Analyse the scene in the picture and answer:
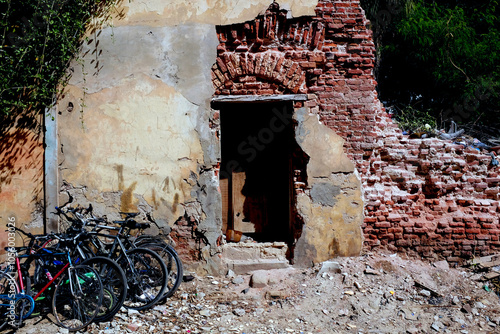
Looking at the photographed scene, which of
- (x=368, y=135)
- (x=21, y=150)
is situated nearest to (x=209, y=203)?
(x=368, y=135)

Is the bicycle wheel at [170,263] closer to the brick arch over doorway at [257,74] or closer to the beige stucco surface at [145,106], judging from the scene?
the beige stucco surface at [145,106]

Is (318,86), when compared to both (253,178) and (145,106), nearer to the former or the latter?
(253,178)

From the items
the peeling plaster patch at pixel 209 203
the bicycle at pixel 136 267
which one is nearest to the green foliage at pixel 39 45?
the bicycle at pixel 136 267

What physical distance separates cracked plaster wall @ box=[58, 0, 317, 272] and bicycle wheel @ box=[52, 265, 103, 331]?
1.27m

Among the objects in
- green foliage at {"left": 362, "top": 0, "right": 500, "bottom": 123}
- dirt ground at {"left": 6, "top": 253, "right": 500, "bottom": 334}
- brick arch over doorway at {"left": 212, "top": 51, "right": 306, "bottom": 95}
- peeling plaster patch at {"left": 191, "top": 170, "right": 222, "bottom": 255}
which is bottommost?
dirt ground at {"left": 6, "top": 253, "right": 500, "bottom": 334}

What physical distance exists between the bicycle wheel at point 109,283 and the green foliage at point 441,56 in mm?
8269

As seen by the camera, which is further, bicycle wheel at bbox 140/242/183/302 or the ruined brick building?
the ruined brick building

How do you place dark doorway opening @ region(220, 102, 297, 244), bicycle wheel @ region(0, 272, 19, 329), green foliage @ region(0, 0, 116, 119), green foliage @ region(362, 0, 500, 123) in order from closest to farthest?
bicycle wheel @ region(0, 272, 19, 329)
green foliage @ region(0, 0, 116, 119)
dark doorway opening @ region(220, 102, 297, 244)
green foliage @ region(362, 0, 500, 123)

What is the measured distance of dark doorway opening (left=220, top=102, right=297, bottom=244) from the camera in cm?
592

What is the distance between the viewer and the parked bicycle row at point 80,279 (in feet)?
13.2

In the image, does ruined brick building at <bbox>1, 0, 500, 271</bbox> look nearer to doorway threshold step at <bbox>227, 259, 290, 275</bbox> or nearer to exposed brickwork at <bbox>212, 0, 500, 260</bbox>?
exposed brickwork at <bbox>212, 0, 500, 260</bbox>

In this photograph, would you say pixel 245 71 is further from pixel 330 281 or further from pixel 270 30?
pixel 330 281

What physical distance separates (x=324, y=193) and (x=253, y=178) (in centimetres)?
117

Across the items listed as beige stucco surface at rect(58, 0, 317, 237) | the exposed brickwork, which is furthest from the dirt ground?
beige stucco surface at rect(58, 0, 317, 237)
